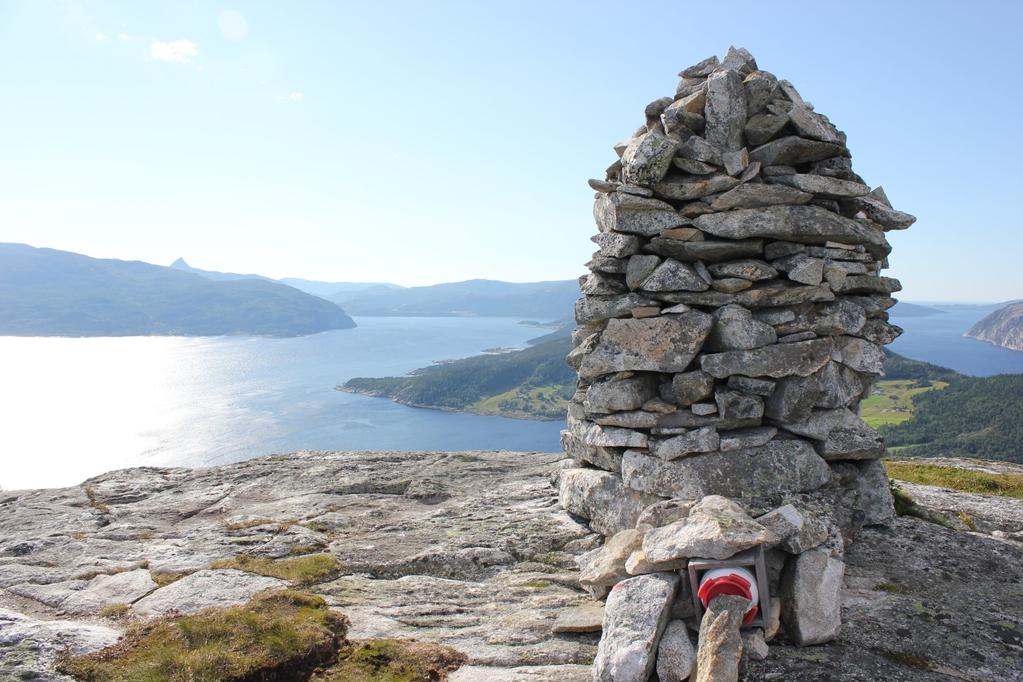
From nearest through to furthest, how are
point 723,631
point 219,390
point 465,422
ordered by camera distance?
point 723,631 < point 465,422 < point 219,390

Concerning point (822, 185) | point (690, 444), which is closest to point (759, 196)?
point (822, 185)

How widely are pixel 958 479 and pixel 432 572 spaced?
17.8m

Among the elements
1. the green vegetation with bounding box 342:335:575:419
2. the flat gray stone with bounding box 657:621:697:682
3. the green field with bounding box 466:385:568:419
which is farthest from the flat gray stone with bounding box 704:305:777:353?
the green vegetation with bounding box 342:335:575:419

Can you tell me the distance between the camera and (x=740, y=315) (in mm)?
11047

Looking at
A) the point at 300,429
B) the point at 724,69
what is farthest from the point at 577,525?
the point at 300,429

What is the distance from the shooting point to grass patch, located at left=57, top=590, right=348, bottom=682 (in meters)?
6.79

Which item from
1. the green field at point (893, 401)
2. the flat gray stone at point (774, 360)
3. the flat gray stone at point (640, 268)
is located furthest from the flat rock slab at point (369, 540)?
the green field at point (893, 401)

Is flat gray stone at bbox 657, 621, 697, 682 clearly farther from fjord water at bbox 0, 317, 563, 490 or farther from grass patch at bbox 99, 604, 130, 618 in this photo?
fjord water at bbox 0, 317, 563, 490

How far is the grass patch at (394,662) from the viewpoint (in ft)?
23.8

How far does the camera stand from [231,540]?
40.5 feet

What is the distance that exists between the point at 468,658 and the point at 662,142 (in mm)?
9284

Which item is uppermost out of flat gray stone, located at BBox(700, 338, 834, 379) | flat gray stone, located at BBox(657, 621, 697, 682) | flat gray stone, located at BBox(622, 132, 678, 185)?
flat gray stone, located at BBox(622, 132, 678, 185)

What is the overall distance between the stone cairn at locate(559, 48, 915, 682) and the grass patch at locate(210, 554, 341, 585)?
461 cm

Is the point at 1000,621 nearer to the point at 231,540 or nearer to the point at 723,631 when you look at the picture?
the point at 723,631
